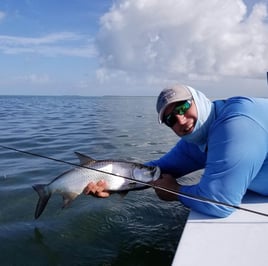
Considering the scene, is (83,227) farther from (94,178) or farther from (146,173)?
(146,173)

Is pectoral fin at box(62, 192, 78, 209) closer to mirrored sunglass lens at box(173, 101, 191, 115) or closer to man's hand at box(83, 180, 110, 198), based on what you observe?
man's hand at box(83, 180, 110, 198)

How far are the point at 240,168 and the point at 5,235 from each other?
3.13m

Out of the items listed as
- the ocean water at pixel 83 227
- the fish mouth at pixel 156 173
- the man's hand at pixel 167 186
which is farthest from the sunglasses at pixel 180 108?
the ocean water at pixel 83 227

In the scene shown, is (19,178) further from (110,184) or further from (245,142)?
(245,142)

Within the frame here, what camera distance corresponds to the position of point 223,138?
2.83 metres

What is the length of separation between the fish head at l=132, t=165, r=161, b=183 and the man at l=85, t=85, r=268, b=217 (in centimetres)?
73

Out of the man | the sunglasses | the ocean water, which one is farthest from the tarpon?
the sunglasses

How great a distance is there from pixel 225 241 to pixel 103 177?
176 centimetres

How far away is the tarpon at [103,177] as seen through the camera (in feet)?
13.1

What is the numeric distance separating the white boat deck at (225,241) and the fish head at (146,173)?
95cm

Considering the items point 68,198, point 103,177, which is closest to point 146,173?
point 103,177

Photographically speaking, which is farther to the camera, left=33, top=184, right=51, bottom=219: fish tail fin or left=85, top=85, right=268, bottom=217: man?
left=33, top=184, right=51, bottom=219: fish tail fin

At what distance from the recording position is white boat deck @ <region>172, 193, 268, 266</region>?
2.31 m

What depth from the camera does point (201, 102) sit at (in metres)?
3.06
